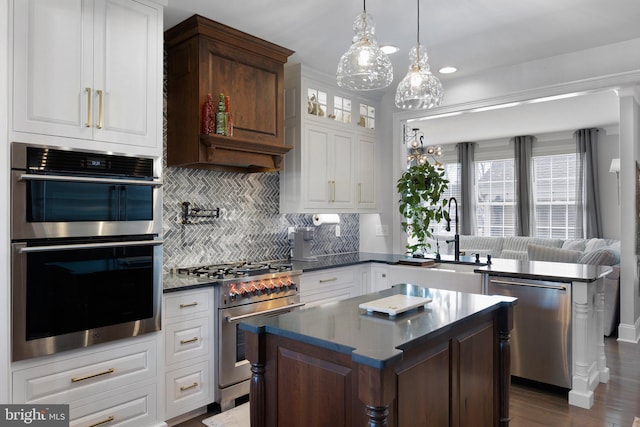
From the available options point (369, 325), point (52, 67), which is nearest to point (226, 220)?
point (52, 67)

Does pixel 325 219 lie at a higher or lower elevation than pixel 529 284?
higher

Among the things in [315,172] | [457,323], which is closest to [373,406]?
[457,323]

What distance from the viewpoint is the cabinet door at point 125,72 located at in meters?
2.47

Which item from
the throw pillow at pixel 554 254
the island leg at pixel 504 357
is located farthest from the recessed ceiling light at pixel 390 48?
the throw pillow at pixel 554 254

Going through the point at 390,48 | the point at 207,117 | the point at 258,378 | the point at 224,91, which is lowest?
the point at 258,378

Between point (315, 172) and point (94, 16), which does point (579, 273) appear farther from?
point (94, 16)

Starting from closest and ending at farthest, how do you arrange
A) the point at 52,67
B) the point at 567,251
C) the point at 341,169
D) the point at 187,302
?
1. the point at 52,67
2. the point at 187,302
3. the point at 341,169
4. the point at 567,251

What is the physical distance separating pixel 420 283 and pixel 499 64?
7.11 ft

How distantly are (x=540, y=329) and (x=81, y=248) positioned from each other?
→ 3.17 m

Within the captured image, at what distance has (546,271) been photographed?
340cm

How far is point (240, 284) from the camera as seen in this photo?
3.17 metres

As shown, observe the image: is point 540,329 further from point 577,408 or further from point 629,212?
point 629,212

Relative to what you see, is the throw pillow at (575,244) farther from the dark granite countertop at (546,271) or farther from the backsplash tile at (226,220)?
the backsplash tile at (226,220)

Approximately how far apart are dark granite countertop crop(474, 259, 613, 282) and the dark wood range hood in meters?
2.03
